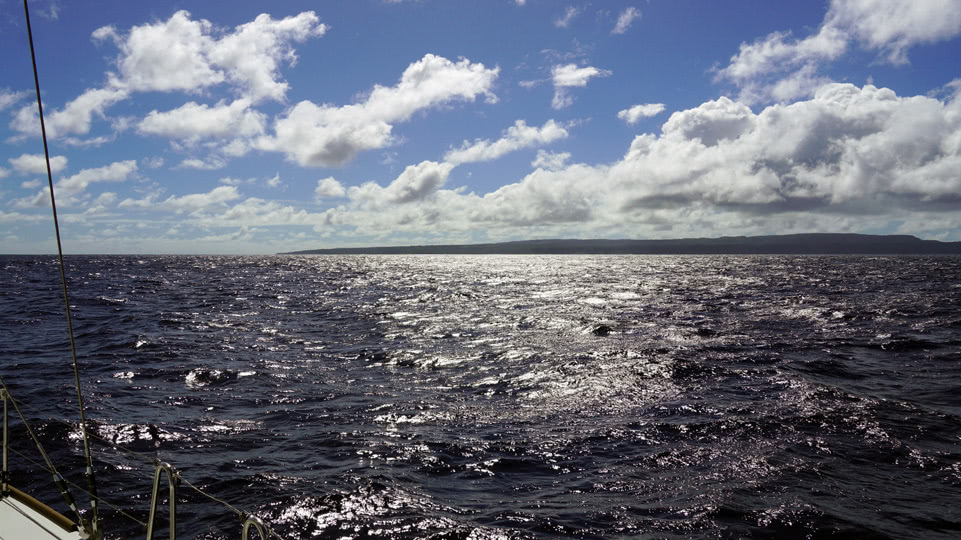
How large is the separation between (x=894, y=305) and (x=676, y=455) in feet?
130

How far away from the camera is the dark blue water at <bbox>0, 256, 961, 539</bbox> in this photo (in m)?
9.42

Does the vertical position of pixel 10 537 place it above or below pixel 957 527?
above

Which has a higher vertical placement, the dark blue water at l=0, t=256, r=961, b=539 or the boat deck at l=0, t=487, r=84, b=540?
the boat deck at l=0, t=487, r=84, b=540

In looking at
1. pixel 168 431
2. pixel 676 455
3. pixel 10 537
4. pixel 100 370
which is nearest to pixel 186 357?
pixel 100 370

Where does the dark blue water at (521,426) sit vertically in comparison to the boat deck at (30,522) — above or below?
below

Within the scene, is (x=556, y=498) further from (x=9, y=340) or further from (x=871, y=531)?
(x=9, y=340)

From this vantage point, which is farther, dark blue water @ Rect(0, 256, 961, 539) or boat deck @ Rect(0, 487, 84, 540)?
dark blue water @ Rect(0, 256, 961, 539)

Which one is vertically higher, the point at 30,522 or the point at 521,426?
the point at 30,522

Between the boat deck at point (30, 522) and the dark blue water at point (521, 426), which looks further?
the dark blue water at point (521, 426)

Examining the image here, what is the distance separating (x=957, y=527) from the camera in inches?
349

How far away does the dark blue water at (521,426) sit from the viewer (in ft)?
30.9

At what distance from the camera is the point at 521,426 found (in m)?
14.1

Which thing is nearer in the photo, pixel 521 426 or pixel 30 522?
pixel 30 522

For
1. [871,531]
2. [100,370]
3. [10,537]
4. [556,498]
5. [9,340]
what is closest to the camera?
[10,537]
